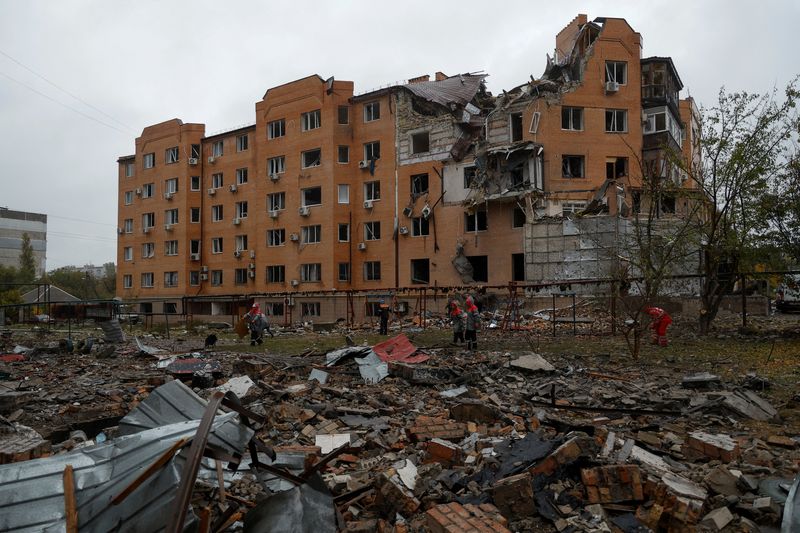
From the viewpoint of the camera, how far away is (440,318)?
1027 inches

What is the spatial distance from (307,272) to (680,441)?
32149mm

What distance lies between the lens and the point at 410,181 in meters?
33.8

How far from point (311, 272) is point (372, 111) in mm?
11781

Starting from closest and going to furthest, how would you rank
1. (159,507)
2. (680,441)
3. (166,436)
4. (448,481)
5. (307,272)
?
(159,507), (166,436), (448,481), (680,441), (307,272)

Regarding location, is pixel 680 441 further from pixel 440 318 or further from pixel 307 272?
pixel 307 272

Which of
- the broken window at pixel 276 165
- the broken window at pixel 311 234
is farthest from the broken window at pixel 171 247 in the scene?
the broken window at pixel 311 234

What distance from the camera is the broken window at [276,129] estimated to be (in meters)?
38.2

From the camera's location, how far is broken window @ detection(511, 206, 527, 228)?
3003cm

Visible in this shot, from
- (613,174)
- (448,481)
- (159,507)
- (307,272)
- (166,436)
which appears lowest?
(448,481)

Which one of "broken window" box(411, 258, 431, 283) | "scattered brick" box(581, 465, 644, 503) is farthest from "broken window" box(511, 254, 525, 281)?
"scattered brick" box(581, 465, 644, 503)

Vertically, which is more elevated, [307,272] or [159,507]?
[307,272]

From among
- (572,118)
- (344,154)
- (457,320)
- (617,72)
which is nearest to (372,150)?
(344,154)

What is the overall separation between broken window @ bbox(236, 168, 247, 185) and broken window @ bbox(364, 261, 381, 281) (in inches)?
522

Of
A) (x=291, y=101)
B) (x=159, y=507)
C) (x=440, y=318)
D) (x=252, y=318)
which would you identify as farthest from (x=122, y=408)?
(x=291, y=101)
